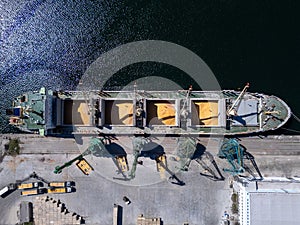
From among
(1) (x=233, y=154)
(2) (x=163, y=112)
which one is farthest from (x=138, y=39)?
(1) (x=233, y=154)

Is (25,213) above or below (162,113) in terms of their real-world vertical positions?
below

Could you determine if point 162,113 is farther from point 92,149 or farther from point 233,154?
point 233,154

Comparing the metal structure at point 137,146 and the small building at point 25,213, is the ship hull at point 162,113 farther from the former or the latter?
the small building at point 25,213

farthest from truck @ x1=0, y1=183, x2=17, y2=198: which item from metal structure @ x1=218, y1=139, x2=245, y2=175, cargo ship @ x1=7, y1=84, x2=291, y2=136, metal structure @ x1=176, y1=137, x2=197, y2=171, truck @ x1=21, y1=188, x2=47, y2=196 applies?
metal structure @ x1=218, y1=139, x2=245, y2=175

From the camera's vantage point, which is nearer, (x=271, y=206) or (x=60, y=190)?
(x=271, y=206)

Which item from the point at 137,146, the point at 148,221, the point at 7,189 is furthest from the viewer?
the point at 7,189

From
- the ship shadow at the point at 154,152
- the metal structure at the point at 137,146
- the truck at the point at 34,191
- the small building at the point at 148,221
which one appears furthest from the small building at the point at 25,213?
the ship shadow at the point at 154,152

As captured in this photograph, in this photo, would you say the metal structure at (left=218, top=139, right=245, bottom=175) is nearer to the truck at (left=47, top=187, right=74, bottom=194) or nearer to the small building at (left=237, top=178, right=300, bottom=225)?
the small building at (left=237, top=178, right=300, bottom=225)
